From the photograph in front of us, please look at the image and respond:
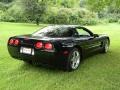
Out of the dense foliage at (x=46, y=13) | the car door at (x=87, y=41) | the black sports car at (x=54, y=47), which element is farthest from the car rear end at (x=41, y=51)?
the dense foliage at (x=46, y=13)

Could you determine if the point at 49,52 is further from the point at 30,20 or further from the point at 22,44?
the point at 30,20

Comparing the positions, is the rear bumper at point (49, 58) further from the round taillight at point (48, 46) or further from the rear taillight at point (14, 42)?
the rear taillight at point (14, 42)

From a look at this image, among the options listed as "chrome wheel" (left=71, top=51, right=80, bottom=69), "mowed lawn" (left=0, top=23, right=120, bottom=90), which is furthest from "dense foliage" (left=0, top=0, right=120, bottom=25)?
"chrome wheel" (left=71, top=51, right=80, bottom=69)

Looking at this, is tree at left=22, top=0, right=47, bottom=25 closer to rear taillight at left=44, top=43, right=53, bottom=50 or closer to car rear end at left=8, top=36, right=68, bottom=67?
car rear end at left=8, top=36, right=68, bottom=67

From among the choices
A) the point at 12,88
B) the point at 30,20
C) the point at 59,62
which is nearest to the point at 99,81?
the point at 59,62

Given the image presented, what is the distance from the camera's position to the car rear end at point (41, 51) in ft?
19.1

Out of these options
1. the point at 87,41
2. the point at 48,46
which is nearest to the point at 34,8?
the point at 87,41

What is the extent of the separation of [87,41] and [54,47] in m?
1.73

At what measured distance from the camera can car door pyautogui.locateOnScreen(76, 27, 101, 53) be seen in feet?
22.7

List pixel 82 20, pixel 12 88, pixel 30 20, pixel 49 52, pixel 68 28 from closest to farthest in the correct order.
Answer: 1. pixel 12 88
2. pixel 49 52
3. pixel 68 28
4. pixel 30 20
5. pixel 82 20

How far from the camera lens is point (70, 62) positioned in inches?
245

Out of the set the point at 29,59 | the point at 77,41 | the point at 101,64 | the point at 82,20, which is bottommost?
the point at 82,20

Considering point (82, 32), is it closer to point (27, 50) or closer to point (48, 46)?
point (48, 46)

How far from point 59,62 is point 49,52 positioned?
1.27ft
